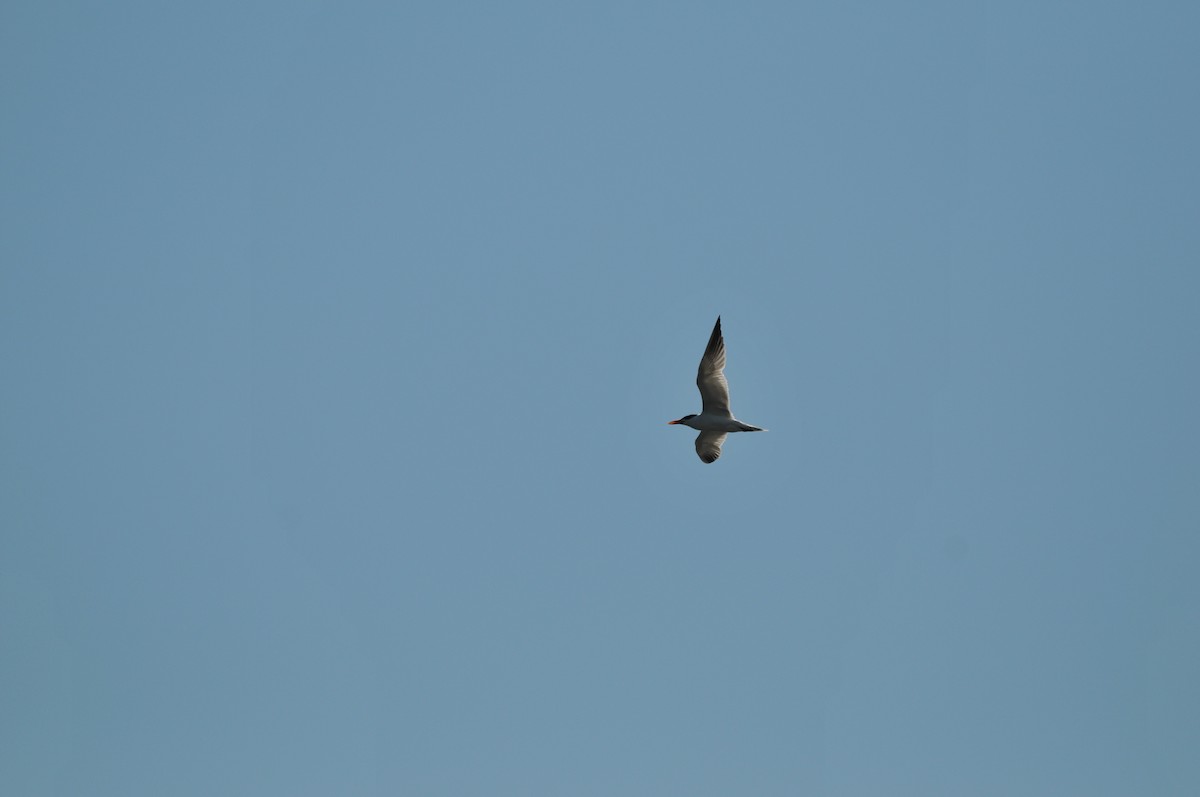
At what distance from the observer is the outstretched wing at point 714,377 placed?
202ft

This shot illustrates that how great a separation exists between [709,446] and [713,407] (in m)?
3.01

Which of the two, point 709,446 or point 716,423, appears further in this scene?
point 709,446

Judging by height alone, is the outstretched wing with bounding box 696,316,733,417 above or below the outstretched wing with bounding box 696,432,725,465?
above

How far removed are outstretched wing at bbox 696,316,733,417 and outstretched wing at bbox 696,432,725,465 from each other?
2.47 meters

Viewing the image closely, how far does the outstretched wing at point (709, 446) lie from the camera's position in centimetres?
6531

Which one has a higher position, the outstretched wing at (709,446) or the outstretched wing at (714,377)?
the outstretched wing at (714,377)

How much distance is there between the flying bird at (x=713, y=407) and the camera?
61.5 m

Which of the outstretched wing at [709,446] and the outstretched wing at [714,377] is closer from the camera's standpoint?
the outstretched wing at [714,377]

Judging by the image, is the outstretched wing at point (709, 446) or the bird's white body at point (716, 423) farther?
the outstretched wing at point (709, 446)

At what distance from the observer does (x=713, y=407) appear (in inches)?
2478

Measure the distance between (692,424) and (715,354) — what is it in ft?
11.8

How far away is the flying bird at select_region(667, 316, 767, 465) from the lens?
61531mm

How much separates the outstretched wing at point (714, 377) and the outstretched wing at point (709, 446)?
247 centimetres

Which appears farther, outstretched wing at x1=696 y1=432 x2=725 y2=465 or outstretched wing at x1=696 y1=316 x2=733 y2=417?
outstretched wing at x1=696 y1=432 x2=725 y2=465
